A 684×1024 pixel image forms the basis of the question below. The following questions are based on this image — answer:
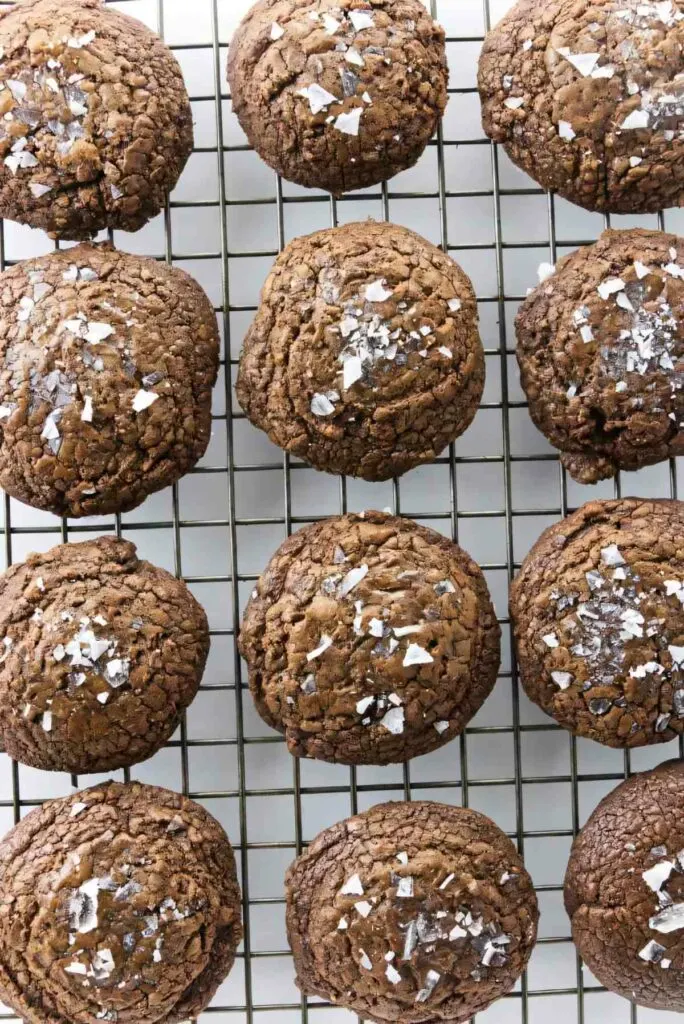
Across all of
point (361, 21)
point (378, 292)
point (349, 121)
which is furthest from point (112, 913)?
point (361, 21)

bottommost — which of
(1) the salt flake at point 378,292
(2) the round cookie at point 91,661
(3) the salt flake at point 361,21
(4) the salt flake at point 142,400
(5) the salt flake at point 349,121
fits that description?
(2) the round cookie at point 91,661

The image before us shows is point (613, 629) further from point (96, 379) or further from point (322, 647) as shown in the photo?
point (96, 379)

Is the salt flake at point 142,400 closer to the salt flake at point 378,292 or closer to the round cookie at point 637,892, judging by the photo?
the salt flake at point 378,292

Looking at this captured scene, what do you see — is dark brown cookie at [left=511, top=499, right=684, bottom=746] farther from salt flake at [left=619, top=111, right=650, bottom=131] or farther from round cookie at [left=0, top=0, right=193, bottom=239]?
round cookie at [left=0, top=0, right=193, bottom=239]

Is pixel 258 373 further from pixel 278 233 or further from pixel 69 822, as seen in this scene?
pixel 69 822

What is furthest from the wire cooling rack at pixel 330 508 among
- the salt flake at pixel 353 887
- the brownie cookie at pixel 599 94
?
the salt flake at pixel 353 887

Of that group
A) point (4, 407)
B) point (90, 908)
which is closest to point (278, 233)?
point (4, 407)
